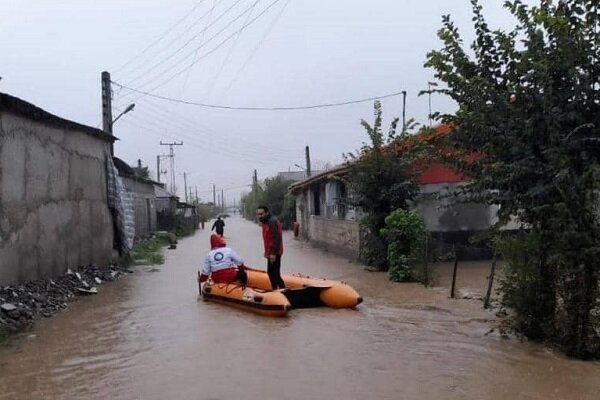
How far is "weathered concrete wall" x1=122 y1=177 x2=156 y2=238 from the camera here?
101 ft

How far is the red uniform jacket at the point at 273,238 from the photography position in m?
11.2

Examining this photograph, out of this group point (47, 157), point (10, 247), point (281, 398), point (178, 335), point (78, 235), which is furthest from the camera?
point (78, 235)

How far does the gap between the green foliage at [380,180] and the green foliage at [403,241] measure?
5.87 feet

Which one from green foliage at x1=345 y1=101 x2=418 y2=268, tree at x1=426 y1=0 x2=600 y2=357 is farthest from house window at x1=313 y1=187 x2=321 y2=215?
tree at x1=426 y1=0 x2=600 y2=357

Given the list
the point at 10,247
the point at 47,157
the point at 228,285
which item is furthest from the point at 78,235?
the point at 228,285

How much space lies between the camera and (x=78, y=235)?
585 inches

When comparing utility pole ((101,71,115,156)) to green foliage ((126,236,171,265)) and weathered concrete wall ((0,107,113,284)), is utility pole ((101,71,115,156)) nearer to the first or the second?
green foliage ((126,236,171,265))

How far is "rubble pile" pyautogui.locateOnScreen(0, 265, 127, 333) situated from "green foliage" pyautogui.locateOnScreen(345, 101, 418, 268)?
706cm

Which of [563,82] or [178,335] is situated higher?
[563,82]

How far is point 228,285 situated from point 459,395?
618 cm

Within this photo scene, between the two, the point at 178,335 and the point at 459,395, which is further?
the point at 178,335

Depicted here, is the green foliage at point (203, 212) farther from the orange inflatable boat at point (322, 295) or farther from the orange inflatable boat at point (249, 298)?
the orange inflatable boat at point (322, 295)

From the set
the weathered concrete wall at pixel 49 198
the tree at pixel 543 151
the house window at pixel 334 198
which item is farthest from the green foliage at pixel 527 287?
the house window at pixel 334 198

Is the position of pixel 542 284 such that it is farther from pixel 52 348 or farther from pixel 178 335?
pixel 52 348
